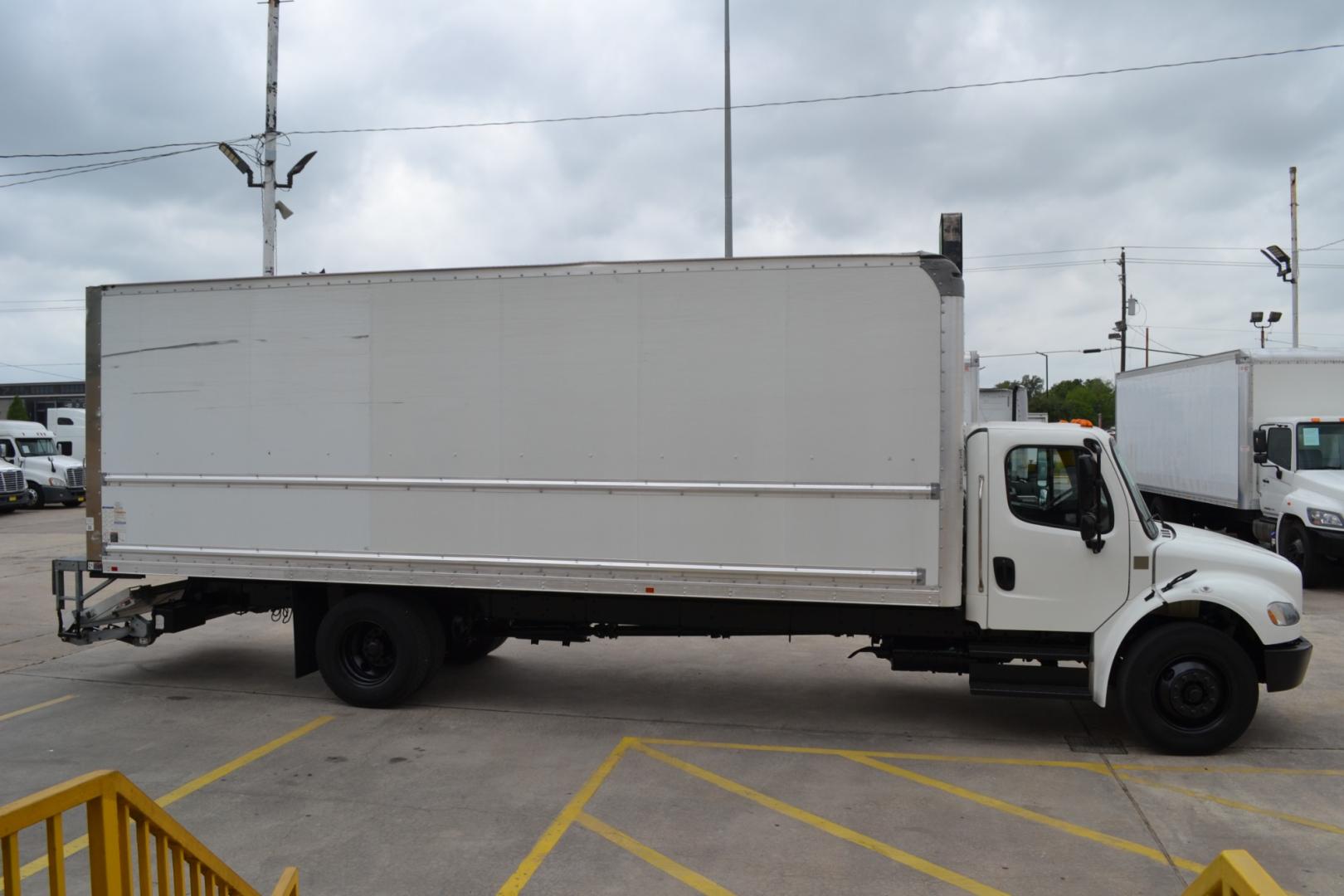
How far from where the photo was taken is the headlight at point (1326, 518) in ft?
39.6

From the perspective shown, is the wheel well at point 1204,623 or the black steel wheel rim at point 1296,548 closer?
the wheel well at point 1204,623

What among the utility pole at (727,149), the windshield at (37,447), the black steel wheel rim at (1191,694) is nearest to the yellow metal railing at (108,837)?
the black steel wheel rim at (1191,694)

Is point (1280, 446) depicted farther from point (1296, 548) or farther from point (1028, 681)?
point (1028, 681)

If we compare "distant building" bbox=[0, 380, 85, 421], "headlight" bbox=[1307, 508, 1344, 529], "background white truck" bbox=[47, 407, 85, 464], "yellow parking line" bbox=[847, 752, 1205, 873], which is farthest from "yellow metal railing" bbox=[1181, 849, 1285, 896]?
"distant building" bbox=[0, 380, 85, 421]

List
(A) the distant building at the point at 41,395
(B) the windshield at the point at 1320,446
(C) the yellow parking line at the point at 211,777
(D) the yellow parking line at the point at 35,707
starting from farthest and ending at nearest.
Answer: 1. (A) the distant building at the point at 41,395
2. (B) the windshield at the point at 1320,446
3. (D) the yellow parking line at the point at 35,707
4. (C) the yellow parking line at the point at 211,777

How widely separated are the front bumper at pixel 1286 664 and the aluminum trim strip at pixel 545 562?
2.32 metres

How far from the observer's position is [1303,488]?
12.7m

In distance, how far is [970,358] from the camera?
952 centimetres

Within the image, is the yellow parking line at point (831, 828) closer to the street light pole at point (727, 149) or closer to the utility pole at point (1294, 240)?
the street light pole at point (727, 149)

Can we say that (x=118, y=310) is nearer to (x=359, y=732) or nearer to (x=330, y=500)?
(x=330, y=500)

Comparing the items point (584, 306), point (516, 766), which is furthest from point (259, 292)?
point (516, 766)

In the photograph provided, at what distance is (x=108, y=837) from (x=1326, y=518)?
14.2m

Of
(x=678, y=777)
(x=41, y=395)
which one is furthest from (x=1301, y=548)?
(x=41, y=395)

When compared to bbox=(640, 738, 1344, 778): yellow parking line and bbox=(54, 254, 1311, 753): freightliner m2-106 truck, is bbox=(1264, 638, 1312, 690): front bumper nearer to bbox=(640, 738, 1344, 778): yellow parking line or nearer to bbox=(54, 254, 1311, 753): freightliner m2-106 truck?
bbox=(54, 254, 1311, 753): freightliner m2-106 truck
